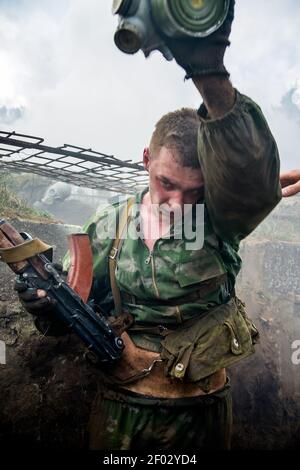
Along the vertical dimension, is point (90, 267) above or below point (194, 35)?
below

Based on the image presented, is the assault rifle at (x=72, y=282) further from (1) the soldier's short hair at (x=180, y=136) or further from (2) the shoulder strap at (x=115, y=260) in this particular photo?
(1) the soldier's short hair at (x=180, y=136)

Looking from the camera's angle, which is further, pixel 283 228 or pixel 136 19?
pixel 283 228

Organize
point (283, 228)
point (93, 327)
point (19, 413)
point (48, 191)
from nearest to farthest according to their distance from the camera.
A: point (93, 327) → point (19, 413) → point (283, 228) → point (48, 191)

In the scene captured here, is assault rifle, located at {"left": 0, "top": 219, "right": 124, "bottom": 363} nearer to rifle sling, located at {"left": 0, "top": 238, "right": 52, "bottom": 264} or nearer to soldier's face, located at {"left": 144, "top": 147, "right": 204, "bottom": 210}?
rifle sling, located at {"left": 0, "top": 238, "right": 52, "bottom": 264}

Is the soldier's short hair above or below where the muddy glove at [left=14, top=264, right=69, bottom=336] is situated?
above

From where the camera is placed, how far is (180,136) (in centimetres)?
186

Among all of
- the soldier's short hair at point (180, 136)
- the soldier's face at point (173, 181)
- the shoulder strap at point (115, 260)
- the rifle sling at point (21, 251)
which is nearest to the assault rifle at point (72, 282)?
the rifle sling at point (21, 251)

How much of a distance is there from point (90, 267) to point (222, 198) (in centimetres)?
109

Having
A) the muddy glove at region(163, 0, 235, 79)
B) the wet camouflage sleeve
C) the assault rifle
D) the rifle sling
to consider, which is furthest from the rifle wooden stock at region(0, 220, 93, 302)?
the muddy glove at region(163, 0, 235, 79)

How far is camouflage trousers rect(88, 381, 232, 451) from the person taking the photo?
1.97m

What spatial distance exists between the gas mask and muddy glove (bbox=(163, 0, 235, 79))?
0.18 feet
